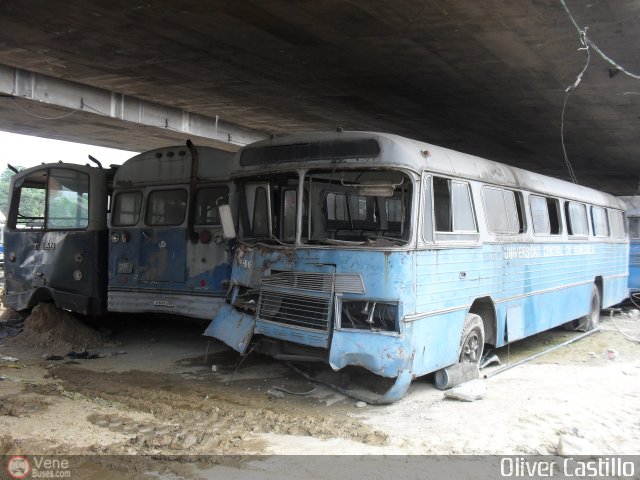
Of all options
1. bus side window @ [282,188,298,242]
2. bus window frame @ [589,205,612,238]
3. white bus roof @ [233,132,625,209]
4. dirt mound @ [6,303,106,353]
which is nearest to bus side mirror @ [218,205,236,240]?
white bus roof @ [233,132,625,209]

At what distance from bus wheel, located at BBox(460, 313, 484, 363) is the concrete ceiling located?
5.09 meters

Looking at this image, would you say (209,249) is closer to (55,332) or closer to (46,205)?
(55,332)

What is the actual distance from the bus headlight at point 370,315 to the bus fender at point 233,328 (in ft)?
4.12

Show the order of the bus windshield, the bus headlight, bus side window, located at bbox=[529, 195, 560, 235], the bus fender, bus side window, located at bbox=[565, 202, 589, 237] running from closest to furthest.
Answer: the bus headlight < the bus windshield < the bus fender < bus side window, located at bbox=[529, 195, 560, 235] < bus side window, located at bbox=[565, 202, 589, 237]

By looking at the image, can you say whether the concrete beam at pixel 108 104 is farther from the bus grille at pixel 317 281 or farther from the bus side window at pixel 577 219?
the bus side window at pixel 577 219

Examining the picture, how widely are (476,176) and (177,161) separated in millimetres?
4783

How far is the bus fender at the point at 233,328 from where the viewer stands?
21.9 feet

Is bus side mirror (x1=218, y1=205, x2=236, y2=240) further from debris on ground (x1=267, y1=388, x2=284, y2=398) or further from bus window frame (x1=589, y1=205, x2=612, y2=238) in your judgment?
bus window frame (x1=589, y1=205, x2=612, y2=238)

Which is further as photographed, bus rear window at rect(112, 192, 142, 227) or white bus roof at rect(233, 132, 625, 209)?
bus rear window at rect(112, 192, 142, 227)

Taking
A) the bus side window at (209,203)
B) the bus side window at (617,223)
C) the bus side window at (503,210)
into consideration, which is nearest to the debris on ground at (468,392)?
the bus side window at (503,210)

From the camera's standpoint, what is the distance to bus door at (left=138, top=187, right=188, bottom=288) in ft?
29.5

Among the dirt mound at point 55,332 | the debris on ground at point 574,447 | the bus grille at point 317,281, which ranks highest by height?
the bus grille at point 317,281

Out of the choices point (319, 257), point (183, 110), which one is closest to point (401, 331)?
point (319, 257)

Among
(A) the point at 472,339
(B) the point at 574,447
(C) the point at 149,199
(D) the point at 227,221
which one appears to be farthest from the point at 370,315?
(C) the point at 149,199
